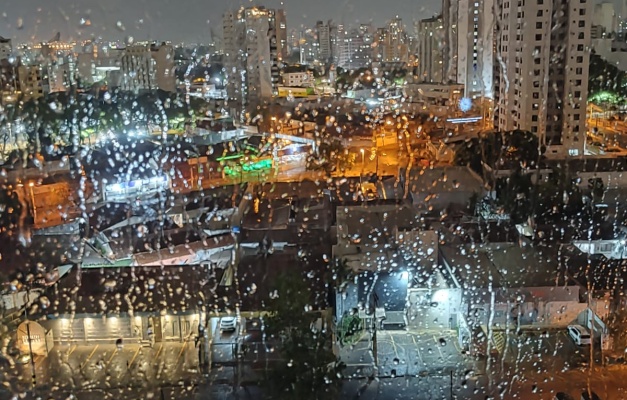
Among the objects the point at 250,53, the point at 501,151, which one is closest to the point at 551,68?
the point at 501,151

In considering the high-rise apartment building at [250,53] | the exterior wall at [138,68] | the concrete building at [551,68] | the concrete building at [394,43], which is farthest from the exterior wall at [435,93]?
the exterior wall at [138,68]

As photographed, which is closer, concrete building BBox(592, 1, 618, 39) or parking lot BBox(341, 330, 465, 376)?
parking lot BBox(341, 330, 465, 376)

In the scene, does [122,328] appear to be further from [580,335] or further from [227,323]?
[580,335]

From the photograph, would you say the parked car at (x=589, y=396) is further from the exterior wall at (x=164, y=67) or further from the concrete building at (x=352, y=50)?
the concrete building at (x=352, y=50)

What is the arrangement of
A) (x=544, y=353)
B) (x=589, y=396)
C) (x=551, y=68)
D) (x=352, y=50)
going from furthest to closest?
(x=352, y=50)
(x=551, y=68)
(x=544, y=353)
(x=589, y=396)

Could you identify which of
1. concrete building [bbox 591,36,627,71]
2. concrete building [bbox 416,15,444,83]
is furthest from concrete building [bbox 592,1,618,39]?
concrete building [bbox 416,15,444,83]

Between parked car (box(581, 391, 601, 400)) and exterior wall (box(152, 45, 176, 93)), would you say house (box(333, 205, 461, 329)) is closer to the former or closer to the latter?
parked car (box(581, 391, 601, 400))
